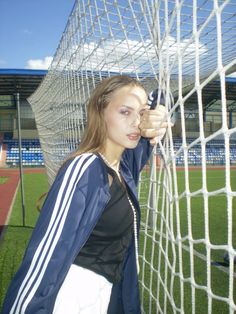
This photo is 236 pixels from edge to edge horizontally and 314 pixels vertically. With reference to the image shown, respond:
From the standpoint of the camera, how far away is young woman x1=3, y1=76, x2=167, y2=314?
3.62 ft

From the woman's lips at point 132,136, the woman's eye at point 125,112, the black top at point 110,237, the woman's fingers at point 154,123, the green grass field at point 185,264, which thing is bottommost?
the green grass field at point 185,264

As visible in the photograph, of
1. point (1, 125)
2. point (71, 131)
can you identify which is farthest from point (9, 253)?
point (1, 125)

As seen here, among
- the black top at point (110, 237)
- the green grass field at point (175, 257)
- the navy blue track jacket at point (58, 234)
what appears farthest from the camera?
the green grass field at point (175, 257)

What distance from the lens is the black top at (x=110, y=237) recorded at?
4.35ft

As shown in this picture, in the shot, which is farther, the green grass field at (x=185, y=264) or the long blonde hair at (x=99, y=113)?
the green grass field at (x=185, y=264)

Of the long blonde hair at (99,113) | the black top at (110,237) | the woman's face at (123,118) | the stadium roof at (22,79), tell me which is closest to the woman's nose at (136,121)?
the woman's face at (123,118)

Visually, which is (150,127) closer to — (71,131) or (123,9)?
(123,9)

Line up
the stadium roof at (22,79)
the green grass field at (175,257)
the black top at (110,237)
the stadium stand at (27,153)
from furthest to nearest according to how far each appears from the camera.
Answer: the stadium stand at (27,153) → the stadium roof at (22,79) → the green grass field at (175,257) → the black top at (110,237)

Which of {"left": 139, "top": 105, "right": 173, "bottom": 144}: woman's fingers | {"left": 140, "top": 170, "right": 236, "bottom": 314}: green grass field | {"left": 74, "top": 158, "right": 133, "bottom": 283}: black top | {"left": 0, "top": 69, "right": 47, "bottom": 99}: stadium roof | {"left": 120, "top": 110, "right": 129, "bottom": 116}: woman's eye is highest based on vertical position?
{"left": 0, "top": 69, "right": 47, "bottom": 99}: stadium roof

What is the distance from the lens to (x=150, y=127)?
4.85ft

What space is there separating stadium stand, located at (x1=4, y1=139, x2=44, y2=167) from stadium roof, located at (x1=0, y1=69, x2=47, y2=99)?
4413 millimetres

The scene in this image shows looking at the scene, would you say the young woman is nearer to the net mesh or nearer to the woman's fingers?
the woman's fingers

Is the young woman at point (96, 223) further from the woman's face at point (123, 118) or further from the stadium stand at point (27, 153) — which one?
the stadium stand at point (27, 153)

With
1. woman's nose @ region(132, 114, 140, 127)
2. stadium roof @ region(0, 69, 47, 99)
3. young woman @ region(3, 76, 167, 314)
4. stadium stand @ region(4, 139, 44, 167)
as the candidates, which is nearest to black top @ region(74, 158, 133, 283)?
young woman @ region(3, 76, 167, 314)
